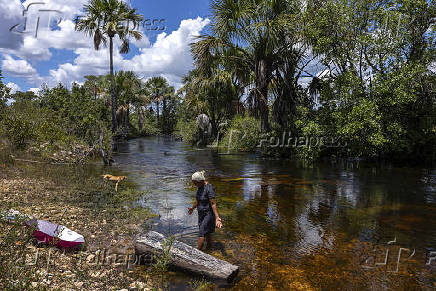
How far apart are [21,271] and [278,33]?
17665 millimetres

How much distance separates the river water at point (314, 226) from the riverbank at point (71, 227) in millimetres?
767

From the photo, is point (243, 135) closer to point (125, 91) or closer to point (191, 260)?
point (191, 260)

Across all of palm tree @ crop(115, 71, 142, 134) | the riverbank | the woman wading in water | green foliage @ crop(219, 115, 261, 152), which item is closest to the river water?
the woman wading in water

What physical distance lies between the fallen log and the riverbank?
0.37 metres

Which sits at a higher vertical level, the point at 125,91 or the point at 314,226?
the point at 125,91

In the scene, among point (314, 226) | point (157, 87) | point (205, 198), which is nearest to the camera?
point (205, 198)

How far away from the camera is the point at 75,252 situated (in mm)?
5195

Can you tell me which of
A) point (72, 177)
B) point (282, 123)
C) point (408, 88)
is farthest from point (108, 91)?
point (408, 88)

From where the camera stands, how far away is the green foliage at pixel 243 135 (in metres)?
24.2

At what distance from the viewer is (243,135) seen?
25156mm

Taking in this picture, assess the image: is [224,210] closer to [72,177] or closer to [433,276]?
[433,276]

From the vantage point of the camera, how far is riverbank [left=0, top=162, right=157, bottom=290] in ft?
13.4

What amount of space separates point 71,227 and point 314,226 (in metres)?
5.47

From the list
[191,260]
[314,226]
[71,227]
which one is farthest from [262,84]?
[191,260]
